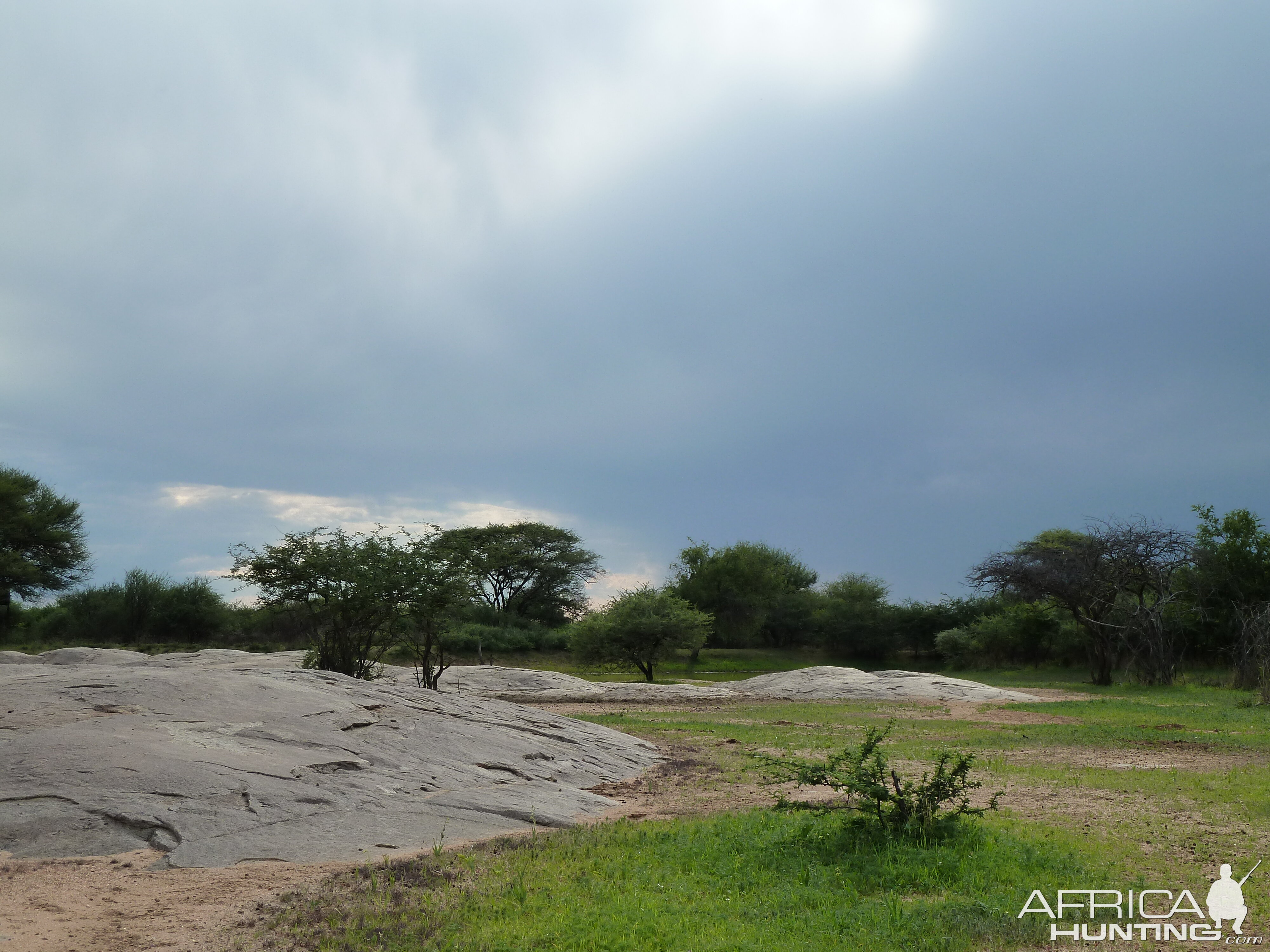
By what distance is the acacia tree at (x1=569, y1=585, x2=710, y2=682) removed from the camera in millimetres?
37062

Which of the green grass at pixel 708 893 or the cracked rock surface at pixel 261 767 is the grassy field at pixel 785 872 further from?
the cracked rock surface at pixel 261 767

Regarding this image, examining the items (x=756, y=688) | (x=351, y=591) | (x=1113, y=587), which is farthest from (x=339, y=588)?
(x=1113, y=587)

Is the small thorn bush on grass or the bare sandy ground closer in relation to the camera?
the bare sandy ground

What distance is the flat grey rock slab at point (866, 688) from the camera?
27.9m

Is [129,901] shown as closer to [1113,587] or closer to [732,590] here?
[1113,587]

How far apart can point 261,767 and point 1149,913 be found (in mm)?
7233

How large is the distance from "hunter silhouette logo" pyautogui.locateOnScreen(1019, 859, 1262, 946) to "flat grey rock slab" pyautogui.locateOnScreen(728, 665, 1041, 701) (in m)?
22.1

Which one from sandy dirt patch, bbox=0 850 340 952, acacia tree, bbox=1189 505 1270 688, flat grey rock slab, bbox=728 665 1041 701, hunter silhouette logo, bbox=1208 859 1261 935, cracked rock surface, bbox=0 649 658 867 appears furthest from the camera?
acacia tree, bbox=1189 505 1270 688

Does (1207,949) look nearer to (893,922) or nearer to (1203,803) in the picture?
(893,922)

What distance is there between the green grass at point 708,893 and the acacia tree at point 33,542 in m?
42.4

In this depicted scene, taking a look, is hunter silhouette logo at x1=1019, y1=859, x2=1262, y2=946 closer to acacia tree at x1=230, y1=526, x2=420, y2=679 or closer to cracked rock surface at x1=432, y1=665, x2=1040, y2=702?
acacia tree at x1=230, y1=526, x2=420, y2=679

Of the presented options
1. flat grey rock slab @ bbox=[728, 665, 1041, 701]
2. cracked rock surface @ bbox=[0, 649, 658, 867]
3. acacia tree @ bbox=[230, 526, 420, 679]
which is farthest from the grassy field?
flat grey rock slab @ bbox=[728, 665, 1041, 701]

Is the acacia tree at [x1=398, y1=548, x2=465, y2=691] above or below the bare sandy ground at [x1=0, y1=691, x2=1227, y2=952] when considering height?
above

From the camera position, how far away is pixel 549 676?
30.6 m
